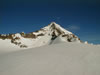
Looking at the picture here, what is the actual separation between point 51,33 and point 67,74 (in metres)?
66.4

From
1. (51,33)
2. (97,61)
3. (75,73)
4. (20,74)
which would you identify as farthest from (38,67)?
(51,33)

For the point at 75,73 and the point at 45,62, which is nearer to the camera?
the point at 75,73

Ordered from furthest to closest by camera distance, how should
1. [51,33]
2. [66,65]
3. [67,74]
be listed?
[51,33] → [66,65] → [67,74]

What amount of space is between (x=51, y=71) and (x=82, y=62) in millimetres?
1630

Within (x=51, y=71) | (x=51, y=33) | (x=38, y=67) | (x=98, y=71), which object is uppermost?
(x=51, y=33)

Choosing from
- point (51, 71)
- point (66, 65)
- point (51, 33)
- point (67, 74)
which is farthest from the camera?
point (51, 33)

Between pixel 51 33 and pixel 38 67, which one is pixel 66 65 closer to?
pixel 38 67

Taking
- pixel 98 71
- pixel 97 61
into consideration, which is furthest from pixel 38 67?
pixel 97 61

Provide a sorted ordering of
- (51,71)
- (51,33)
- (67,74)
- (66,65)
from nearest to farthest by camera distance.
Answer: (67,74)
(51,71)
(66,65)
(51,33)

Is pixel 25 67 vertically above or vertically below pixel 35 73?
above

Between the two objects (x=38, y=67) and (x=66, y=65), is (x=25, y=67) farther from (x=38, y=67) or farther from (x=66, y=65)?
(x=66, y=65)

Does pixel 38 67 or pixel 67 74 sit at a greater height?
pixel 38 67

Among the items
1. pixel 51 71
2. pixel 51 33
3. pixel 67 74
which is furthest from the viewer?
pixel 51 33

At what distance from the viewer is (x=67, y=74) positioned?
3820mm
